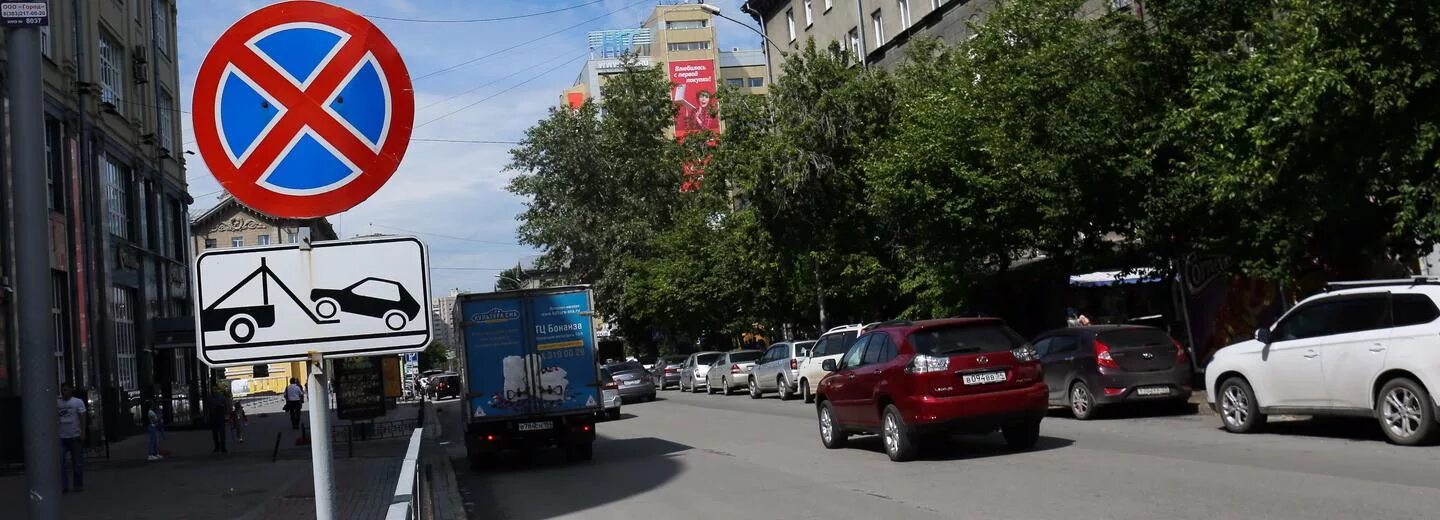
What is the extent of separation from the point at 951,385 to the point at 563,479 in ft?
17.3

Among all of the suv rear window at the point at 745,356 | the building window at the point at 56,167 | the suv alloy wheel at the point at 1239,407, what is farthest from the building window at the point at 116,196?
the suv alloy wheel at the point at 1239,407

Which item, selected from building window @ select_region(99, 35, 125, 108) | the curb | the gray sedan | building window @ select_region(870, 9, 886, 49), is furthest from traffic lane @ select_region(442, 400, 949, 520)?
building window @ select_region(870, 9, 886, 49)

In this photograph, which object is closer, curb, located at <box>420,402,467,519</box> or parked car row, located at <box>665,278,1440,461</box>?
curb, located at <box>420,402,467,519</box>

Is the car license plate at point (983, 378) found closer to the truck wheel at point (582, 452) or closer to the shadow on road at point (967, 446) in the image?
the shadow on road at point (967, 446)

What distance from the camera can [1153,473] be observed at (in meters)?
11.9

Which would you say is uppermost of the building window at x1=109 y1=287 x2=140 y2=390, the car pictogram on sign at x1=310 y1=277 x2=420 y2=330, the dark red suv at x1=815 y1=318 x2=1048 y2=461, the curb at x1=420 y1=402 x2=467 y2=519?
the building window at x1=109 y1=287 x2=140 y2=390

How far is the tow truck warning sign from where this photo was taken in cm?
332

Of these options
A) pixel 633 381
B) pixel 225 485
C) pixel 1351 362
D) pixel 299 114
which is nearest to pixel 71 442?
pixel 225 485

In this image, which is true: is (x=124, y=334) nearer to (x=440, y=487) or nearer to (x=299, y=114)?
(x=440, y=487)

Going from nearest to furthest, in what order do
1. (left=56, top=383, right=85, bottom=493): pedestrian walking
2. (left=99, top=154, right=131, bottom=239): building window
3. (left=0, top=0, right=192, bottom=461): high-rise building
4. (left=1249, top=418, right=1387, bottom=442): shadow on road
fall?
(left=1249, top=418, right=1387, bottom=442): shadow on road, (left=56, top=383, right=85, bottom=493): pedestrian walking, (left=0, top=0, right=192, bottom=461): high-rise building, (left=99, top=154, right=131, bottom=239): building window

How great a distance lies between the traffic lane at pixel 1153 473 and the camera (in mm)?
9625

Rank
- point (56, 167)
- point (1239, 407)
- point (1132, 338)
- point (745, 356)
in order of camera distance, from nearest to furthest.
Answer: point (1239, 407) < point (1132, 338) < point (56, 167) < point (745, 356)

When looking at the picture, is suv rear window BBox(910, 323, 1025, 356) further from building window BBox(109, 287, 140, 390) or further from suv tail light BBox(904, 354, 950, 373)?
building window BBox(109, 287, 140, 390)

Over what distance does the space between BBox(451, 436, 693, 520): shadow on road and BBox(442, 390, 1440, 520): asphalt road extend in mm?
37
